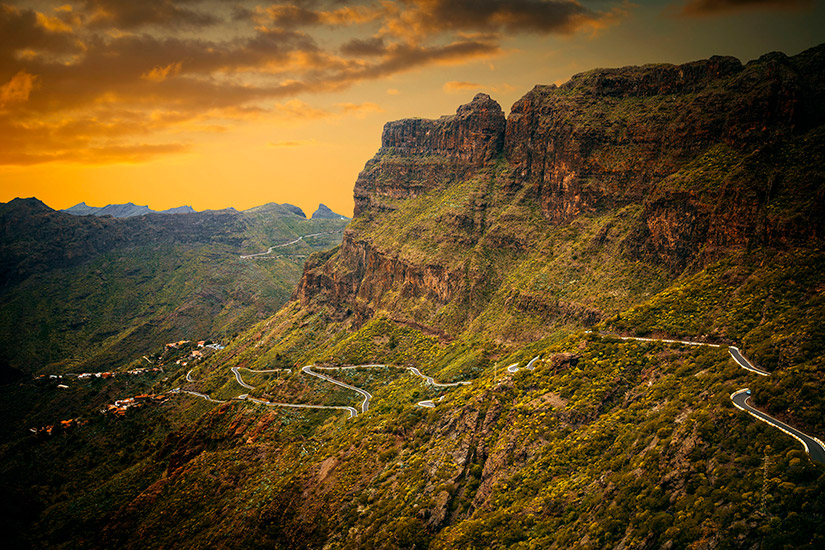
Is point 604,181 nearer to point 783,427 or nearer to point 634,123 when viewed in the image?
point 634,123

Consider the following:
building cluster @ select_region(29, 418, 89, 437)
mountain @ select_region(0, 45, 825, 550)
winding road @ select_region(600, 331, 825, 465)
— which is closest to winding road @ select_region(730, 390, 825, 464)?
winding road @ select_region(600, 331, 825, 465)

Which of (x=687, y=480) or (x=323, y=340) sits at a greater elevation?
(x=687, y=480)

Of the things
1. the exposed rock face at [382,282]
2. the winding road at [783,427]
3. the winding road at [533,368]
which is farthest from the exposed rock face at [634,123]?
the winding road at [783,427]

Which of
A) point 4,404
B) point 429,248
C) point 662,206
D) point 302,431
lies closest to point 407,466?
point 302,431

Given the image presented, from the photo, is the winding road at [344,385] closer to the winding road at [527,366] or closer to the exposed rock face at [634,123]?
the winding road at [527,366]

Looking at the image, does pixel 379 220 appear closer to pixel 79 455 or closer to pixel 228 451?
pixel 228 451

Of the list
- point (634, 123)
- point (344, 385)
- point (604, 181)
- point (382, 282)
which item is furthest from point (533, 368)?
point (382, 282)

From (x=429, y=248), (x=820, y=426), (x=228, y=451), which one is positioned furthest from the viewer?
(x=429, y=248)
